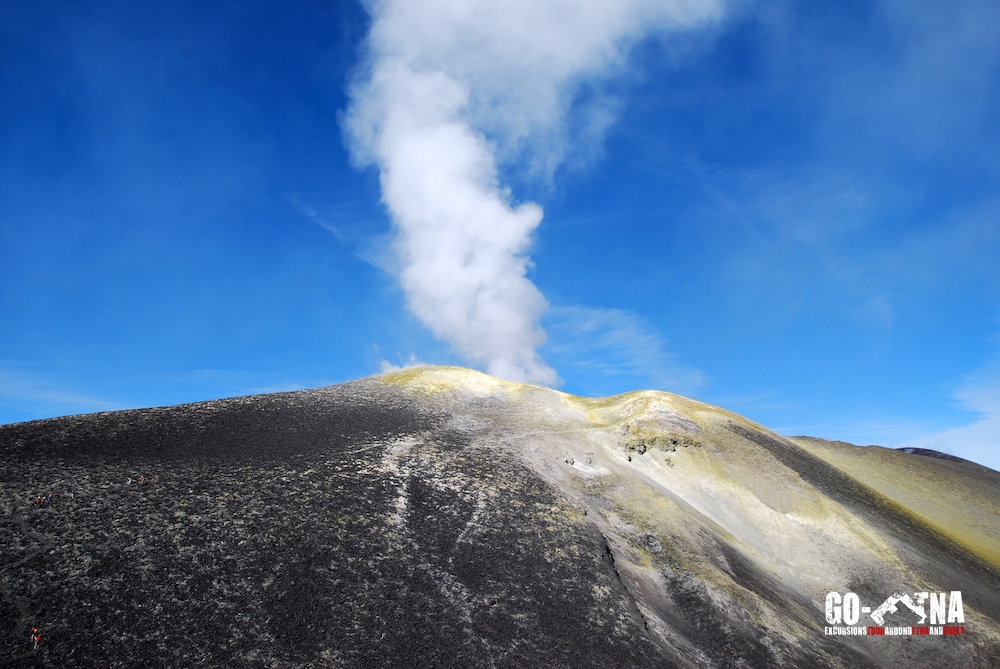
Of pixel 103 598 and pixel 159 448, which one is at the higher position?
pixel 159 448

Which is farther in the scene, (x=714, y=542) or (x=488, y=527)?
(x=714, y=542)

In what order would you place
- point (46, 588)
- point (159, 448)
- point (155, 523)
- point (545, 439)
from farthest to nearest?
1. point (545, 439)
2. point (159, 448)
3. point (155, 523)
4. point (46, 588)

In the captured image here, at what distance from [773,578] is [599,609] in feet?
49.3

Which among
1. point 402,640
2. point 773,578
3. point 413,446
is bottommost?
point 402,640

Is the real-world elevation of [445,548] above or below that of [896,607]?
below

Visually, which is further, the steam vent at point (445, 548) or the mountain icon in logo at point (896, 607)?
the mountain icon in logo at point (896, 607)

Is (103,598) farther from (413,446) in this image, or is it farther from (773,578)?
(773,578)

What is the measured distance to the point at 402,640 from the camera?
1775 cm

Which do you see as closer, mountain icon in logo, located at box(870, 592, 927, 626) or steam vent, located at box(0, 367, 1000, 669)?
steam vent, located at box(0, 367, 1000, 669)

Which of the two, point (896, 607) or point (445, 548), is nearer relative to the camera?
point (445, 548)

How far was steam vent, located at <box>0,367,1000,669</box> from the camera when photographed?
56.8 ft

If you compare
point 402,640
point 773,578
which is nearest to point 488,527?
point 402,640

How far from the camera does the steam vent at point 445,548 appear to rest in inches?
682

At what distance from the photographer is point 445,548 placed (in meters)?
23.0
